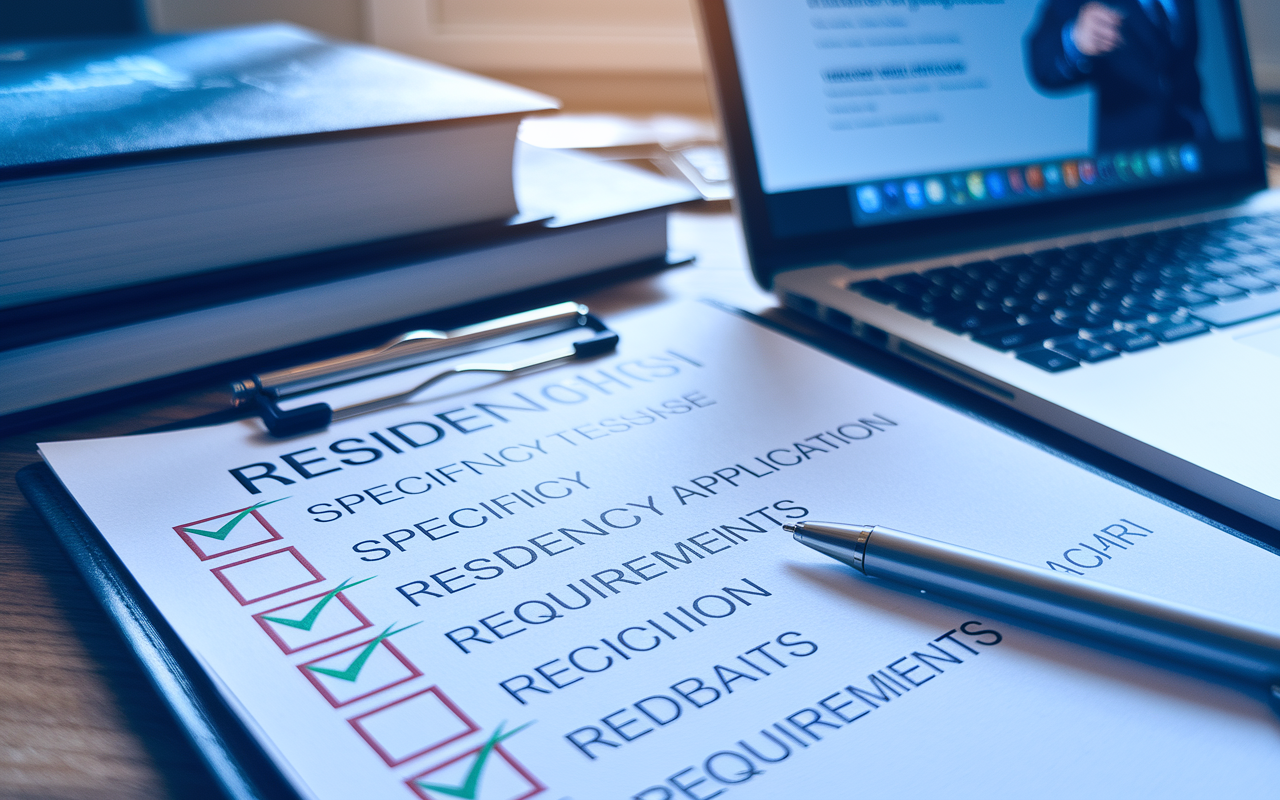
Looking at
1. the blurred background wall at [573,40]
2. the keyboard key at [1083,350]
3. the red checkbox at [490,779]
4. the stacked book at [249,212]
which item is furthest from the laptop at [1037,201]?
the blurred background wall at [573,40]

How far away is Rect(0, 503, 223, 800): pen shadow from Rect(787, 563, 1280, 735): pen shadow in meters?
0.21

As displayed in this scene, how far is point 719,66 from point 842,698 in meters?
0.41

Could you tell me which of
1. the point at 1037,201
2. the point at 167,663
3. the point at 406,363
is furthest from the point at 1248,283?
the point at 167,663

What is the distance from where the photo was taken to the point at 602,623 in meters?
0.31

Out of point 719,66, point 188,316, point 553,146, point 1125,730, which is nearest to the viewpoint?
point 1125,730

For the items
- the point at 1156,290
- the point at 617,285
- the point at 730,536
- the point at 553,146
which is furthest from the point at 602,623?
the point at 553,146

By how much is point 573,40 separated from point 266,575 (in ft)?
3.07

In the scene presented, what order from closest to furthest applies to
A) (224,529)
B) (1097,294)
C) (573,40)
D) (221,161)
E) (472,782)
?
(472,782), (224,529), (221,161), (1097,294), (573,40)

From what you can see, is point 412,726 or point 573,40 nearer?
point 412,726

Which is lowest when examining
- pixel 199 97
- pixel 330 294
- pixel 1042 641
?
pixel 1042 641

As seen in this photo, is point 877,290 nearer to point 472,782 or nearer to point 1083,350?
point 1083,350

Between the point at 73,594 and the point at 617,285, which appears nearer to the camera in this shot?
the point at 73,594

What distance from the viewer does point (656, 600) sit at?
0.32m

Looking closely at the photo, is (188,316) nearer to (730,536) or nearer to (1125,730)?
(730,536)
